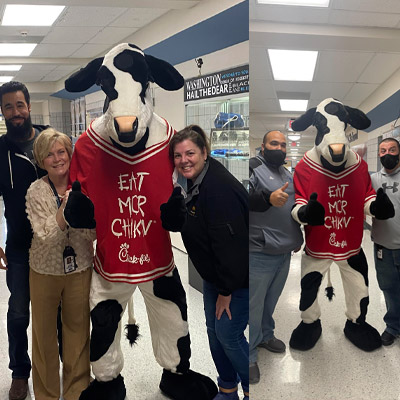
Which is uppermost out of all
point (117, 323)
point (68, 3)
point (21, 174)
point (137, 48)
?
point (68, 3)

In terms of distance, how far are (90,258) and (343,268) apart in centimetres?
97

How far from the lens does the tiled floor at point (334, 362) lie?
1.67m

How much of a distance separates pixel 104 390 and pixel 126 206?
74cm

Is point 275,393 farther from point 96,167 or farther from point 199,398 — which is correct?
point 96,167

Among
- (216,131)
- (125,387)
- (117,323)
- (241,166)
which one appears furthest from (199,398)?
(216,131)

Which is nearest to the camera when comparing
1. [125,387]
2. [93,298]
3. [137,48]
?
[137,48]

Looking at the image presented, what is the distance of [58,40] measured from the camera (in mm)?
1814

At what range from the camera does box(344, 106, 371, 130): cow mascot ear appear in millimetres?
1496

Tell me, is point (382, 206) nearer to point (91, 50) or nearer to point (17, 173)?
point (91, 50)

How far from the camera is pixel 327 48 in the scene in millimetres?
1486

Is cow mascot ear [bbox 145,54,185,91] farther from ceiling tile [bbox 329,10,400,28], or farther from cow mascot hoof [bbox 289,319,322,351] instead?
cow mascot hoof [bbox 289,319,322,351]

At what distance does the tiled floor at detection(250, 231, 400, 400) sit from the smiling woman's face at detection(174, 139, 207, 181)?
1.87 feet

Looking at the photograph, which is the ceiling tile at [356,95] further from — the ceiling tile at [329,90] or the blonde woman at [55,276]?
the blonde woman at [55,276]

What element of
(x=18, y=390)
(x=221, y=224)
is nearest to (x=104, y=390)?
(x=18, y=390)
